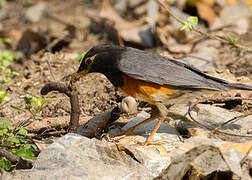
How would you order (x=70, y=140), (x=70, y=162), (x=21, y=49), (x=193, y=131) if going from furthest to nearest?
(x=21, y=49)
(x=193, y=131)
(x=70, y=140)
(x=70, y=162)

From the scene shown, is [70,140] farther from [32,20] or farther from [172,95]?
[32,20]

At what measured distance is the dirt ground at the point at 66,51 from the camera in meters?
5.72

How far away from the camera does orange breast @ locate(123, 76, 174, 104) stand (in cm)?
472

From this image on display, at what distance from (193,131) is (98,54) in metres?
1.46

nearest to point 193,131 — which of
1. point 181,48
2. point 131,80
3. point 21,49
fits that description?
point 131,80

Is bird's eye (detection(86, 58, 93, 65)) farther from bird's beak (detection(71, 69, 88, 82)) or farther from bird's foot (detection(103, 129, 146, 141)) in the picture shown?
bird's foot (detection(103, 129, 146, 141))

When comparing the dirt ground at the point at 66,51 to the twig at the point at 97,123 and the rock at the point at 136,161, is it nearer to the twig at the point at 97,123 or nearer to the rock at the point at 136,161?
the twig at the point at 97,123

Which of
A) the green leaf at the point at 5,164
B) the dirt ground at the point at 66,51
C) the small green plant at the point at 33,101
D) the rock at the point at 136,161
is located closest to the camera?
the rock at the point at 136,161

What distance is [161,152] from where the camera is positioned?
4.19 meters

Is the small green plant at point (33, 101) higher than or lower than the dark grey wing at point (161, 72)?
lower

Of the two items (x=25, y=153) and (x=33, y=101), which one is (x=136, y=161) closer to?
(x=25, y=153)

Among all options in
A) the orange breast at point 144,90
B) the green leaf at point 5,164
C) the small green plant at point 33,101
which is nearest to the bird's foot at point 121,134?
the orange breast at point 144,90

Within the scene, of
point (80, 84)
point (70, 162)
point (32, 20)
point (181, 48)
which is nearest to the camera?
point (70, 162)

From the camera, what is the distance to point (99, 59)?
4871mm
